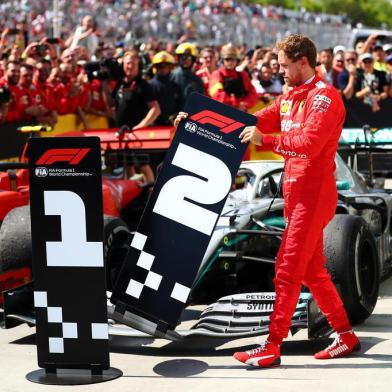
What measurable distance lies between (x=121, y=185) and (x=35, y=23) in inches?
518

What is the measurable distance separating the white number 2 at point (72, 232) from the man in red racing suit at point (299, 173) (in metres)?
0.99

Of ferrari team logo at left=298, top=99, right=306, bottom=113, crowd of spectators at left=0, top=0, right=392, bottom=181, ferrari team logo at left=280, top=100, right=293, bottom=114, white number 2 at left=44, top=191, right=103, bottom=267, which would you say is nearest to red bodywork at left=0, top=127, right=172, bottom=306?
crowd of spectators at left=0, top=0, right=392, bottom=181

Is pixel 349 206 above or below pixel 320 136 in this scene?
below

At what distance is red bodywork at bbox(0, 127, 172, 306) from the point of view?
266 inches

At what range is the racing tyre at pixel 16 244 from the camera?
657 cm

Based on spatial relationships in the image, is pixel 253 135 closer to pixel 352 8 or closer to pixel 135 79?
pixel 135 79

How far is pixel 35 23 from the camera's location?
21219 millimetres

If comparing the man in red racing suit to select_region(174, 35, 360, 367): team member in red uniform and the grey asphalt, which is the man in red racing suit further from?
the grey asphalt

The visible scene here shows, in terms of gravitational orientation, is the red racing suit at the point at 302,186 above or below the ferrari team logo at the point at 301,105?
below

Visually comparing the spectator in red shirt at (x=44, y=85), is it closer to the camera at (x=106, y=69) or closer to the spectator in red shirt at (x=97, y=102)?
the camera at (x=106, y=69)

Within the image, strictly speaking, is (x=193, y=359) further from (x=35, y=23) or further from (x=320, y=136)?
(x=35, y=23)

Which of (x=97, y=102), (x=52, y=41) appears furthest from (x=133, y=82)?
(x=52, y=41)

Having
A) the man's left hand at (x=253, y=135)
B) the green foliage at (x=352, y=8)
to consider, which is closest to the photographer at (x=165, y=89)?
the man's left hand at (x=253, y=135)

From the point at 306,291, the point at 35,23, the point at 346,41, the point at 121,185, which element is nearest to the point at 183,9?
the point at 346,41
